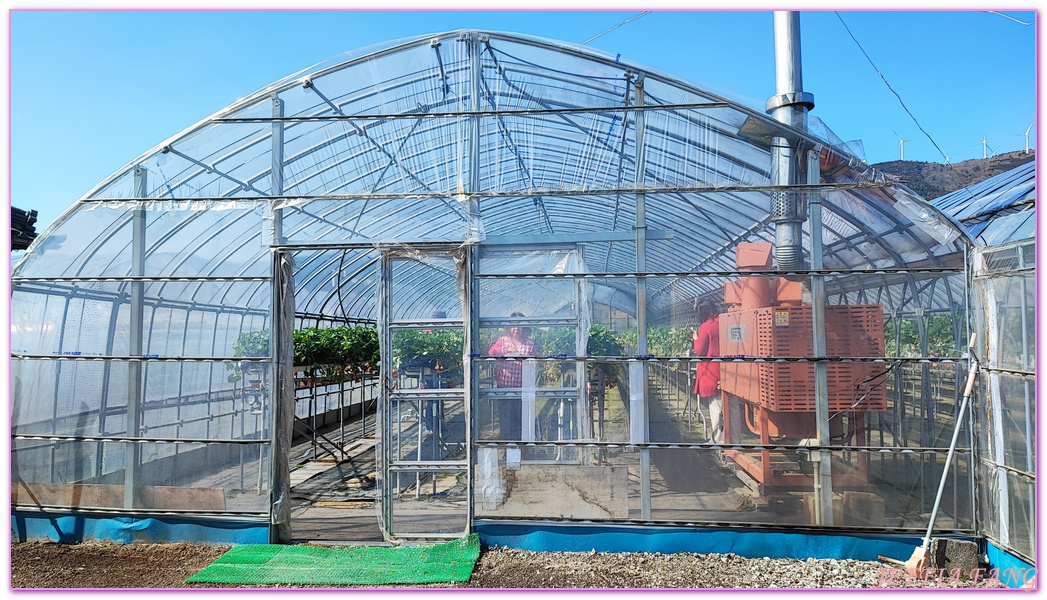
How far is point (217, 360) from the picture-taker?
20.5 ft

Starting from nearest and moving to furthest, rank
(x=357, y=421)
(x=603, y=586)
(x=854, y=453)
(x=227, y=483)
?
(x=603, y=586)
(x=854, y=453)
(x=227, y=483)
(x=357, y=421)

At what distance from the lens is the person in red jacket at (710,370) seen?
19.2 feet

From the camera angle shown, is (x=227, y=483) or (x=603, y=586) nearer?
(x=603, y=586)

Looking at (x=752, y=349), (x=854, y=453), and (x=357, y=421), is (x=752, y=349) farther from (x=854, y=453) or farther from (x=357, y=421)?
(x=357, y=421)

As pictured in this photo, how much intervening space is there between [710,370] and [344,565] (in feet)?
11.6

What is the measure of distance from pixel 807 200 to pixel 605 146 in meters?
1.85

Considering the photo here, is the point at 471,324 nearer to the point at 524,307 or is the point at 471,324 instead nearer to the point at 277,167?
the point at 524,307

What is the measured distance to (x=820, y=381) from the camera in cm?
575

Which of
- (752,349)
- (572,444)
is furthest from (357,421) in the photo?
(752,349)

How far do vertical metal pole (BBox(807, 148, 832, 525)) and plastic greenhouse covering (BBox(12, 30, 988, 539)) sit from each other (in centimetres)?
2

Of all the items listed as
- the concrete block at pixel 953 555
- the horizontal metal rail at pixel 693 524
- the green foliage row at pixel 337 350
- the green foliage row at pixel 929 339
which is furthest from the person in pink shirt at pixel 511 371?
the concrete block at pixel 953 555

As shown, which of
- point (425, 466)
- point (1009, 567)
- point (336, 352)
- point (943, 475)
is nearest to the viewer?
point (1009, 567)

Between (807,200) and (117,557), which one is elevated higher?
(807,200)

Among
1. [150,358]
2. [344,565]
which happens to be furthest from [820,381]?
[150,358]
